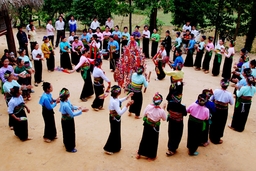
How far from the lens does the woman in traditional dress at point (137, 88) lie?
7.30 meters

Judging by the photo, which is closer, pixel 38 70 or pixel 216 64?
pixel 38 70

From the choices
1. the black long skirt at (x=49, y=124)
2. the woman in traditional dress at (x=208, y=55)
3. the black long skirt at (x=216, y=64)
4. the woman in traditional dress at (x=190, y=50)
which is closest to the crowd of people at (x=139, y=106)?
the black long skirt at (x=49, y=124)

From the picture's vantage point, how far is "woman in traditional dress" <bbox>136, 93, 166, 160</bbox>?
217 inches

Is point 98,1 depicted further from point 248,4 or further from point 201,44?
point 248,4

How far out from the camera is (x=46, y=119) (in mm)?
6273

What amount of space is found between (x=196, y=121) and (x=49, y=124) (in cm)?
317

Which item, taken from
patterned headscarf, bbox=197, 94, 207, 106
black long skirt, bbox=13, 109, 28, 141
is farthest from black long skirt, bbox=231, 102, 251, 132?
black long skirt, bbox=13, 109, 28, 141

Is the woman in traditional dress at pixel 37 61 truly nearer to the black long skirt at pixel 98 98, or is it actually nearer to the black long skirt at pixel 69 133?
the black long skirt at pixel 98 98

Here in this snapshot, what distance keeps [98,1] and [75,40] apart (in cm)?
531

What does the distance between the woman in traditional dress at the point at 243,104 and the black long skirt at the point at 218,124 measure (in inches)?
25.4

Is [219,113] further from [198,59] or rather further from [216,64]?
[198,59]

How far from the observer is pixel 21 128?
20.7 ft

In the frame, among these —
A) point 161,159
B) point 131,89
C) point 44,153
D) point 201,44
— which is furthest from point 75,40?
point 161,159

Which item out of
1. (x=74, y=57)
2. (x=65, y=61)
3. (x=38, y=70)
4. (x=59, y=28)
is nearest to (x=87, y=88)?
(x=38, y=70)
